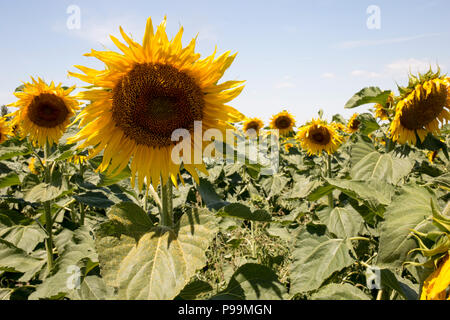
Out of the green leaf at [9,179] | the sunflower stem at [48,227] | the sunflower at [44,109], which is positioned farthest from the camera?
the sunflower at [44,109]

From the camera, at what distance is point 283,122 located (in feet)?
29.4

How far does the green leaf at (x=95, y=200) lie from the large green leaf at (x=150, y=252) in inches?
39.8

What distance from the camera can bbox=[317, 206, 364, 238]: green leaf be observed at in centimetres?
282

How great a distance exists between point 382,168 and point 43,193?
3380mm

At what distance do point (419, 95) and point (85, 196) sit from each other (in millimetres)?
3441

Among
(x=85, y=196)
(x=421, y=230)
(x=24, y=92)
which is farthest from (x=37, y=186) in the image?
(x=421, y=230)

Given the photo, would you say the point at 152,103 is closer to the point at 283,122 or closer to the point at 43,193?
the point at 43,193

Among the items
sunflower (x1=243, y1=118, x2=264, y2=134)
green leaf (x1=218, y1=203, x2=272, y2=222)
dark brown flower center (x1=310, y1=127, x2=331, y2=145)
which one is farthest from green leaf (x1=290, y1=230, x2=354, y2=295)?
sunflower (x1=243, y1=118, x2=264, y2=134)

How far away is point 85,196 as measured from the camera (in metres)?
2.57

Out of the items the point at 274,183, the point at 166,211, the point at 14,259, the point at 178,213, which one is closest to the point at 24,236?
the point at 14,259

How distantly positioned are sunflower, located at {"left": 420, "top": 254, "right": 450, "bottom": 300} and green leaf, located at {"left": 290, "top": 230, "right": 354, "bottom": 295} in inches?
25.0

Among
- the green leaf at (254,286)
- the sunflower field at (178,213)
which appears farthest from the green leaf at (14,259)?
the green leaf at (254,286)

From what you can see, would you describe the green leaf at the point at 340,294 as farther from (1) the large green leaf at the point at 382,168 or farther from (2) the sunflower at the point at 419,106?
A: (2) the sunflower at the point at 419,106

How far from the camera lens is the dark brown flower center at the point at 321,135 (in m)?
5.62
